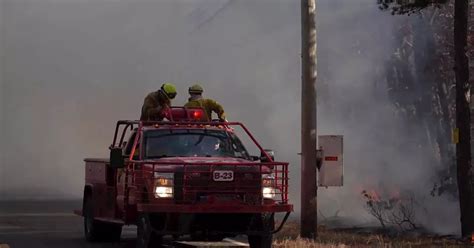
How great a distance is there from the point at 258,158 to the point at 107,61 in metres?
11.9

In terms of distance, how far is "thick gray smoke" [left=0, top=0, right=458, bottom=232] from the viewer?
22.2 m

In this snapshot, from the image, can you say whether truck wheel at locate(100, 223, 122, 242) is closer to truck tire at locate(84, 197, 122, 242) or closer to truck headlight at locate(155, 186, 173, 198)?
truck tire at locate(84, 197, 122, 242)

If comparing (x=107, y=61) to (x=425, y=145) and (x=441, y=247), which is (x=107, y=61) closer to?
(x=425, y=145)

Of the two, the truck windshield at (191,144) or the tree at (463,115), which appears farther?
the tree at (463,115)

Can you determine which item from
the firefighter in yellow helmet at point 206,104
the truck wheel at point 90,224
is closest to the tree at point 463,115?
the firefighter in yellow helmet at point 206,104

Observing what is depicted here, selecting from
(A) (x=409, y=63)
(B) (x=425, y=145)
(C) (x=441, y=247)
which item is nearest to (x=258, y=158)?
(C) (x=441, y=247)

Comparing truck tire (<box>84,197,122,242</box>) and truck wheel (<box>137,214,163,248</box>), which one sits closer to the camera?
truck wheel (<box>137,214,163,248</box>)

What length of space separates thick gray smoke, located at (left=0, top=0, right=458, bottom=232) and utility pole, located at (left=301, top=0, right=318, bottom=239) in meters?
7.47

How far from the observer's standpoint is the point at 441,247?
43.5 feet

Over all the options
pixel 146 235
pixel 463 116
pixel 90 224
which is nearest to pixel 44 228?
pixel 90 224

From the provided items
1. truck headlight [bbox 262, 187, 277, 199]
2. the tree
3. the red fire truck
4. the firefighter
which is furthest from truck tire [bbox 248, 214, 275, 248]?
the tree

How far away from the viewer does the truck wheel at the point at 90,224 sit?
1402 cm

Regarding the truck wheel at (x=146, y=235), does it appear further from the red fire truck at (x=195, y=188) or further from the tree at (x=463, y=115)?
the tree at (x=463, y=115)

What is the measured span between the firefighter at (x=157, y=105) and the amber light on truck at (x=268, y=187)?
89.8 inches
